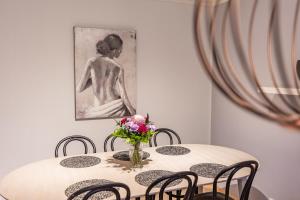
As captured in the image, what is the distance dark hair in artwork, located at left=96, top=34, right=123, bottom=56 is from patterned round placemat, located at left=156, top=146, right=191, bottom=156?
136cm

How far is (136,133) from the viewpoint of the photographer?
2.50 metres

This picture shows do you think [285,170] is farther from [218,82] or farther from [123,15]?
[218,82]

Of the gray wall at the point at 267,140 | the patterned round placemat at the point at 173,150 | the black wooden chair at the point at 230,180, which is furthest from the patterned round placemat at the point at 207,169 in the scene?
the gray wall at the point at 267,140

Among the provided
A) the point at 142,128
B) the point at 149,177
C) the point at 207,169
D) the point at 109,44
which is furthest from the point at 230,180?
the point at 109,44

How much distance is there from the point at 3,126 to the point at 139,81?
1634 millimetres

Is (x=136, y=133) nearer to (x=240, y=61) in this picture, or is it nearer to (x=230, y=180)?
(x=230, y=180)

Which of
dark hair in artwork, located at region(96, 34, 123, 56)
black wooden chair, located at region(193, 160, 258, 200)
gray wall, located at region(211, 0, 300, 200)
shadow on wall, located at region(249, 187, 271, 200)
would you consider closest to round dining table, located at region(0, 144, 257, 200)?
black wooden chair, located at region(193, 160, 258, 200)

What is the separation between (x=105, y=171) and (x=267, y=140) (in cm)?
189

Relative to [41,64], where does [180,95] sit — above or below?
below

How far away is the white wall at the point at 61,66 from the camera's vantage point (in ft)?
10.7

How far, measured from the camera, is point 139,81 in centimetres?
389

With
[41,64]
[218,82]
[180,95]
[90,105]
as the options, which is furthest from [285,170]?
[218,82]

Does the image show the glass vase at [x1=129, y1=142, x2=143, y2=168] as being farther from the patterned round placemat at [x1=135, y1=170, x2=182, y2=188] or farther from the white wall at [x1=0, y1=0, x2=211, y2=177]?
the white wall at [x1=0, y1=0, x2=211, y2=177]

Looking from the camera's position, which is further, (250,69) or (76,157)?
(76,157)
